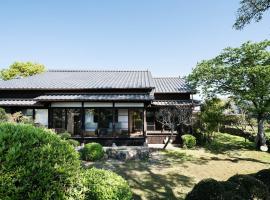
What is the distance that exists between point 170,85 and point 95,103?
371 inches

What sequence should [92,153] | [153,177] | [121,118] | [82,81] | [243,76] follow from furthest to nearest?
[82,81] → [121,118] → [243,76] → [92,153] → [153,177]

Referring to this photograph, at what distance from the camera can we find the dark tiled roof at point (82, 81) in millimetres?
20644

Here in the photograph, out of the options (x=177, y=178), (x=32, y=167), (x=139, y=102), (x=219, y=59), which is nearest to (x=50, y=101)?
(x=139, y=102)

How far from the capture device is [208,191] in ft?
18.5

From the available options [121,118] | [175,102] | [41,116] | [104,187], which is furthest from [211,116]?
[104,187]

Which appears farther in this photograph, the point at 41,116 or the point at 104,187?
the point at 41,116

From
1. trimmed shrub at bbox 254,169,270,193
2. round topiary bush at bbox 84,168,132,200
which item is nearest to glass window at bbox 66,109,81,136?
round topiary bush at bbox 84,168,132,200

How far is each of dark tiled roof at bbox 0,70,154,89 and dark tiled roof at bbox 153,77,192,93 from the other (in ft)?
4.82

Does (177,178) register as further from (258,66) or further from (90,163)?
(258,66)

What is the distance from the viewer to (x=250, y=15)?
9.13 m

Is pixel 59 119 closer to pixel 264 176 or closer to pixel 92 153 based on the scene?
pixel 92 153

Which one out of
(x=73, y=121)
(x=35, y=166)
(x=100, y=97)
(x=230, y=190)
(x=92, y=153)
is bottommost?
(x=92, y=153)

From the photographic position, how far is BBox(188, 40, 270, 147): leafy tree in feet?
55.1

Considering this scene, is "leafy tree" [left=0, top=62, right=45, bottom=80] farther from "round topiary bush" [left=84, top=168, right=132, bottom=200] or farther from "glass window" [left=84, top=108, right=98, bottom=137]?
"round topiary bush" [left=84, top=168, right=132, bottom=200]
